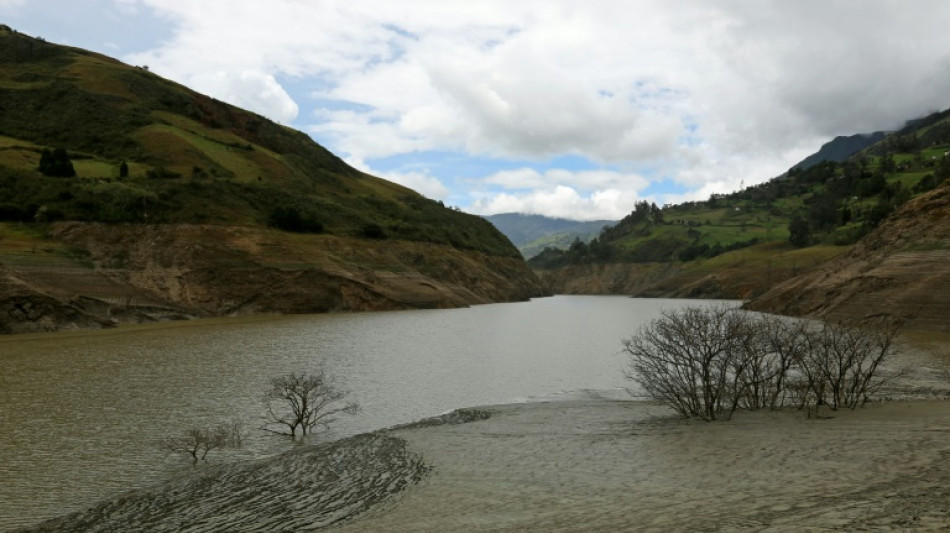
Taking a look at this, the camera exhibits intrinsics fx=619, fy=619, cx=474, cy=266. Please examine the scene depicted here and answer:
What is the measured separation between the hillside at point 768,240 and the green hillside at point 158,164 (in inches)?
1893

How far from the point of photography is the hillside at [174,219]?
2308 inches

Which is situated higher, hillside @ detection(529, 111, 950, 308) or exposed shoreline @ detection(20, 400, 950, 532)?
hillside @ detection(529, 111, 950, 308)

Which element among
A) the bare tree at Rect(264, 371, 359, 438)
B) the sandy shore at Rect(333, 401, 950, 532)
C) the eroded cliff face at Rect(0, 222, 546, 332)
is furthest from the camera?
the eroded cliff face at Rect(0, 222, 546, 332)

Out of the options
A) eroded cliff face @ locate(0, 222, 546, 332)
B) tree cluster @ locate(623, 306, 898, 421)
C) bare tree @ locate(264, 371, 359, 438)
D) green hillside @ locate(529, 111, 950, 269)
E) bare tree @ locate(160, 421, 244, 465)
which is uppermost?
green hillside @ locate(529, 111, 950, 269)

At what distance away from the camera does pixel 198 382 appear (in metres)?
25.8

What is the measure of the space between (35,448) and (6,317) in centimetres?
3836

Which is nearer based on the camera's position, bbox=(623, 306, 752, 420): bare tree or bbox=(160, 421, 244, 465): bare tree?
bbox=(160, 421, 244, 465): bare tree

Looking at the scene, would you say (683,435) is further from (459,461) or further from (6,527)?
(6,527)

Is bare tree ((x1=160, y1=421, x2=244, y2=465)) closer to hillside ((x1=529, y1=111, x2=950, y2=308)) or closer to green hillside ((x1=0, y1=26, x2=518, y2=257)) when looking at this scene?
green hillside ((x1=0, y1=26, x2=518, y2=257))

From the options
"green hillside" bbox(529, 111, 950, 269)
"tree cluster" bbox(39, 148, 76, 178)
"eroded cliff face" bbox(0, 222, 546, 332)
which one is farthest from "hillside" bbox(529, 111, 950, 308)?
"tree cluster" bbox(39, 148, 76, 178)

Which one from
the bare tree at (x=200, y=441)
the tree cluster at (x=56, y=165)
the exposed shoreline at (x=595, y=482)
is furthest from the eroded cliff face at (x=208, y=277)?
the exposed shoreline at (x=595, y=482)

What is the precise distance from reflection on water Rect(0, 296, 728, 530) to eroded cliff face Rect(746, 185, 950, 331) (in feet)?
66.3

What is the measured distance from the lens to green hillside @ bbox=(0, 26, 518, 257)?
2707 inches

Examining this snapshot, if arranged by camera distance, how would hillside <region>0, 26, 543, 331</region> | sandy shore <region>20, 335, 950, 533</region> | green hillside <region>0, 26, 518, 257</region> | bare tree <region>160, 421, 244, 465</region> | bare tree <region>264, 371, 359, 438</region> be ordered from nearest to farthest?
1. sandy shore <region>20, 335, 950, 533</region>
2. bare tree <region>160, 421, 244, 465</region>
3. bare tree <region>264, 371, 359, 438</region>
4. hillside <region>0, 26, 543, 331</region>
5. green hillside <region>0, 26, 518, 257</region>
